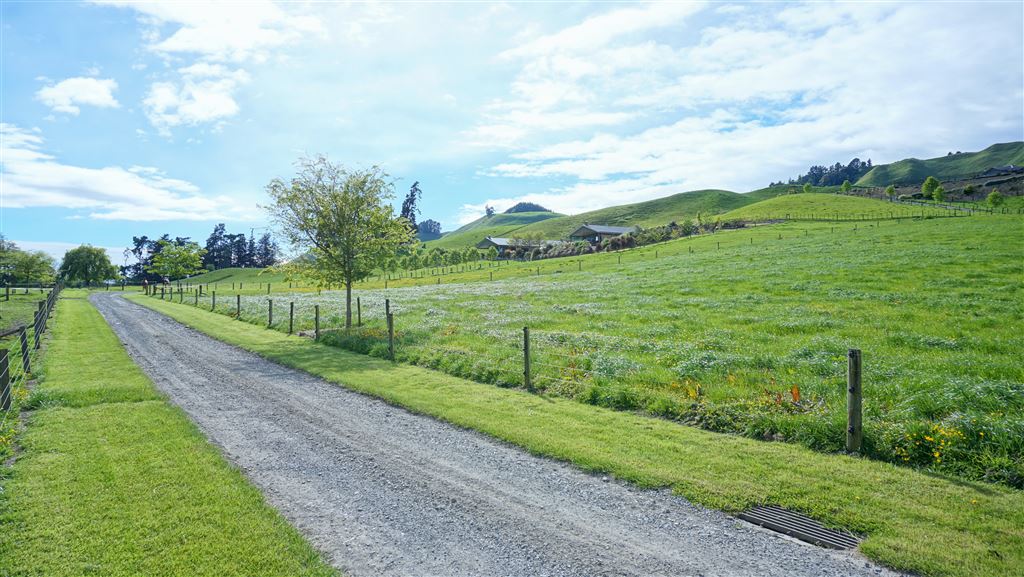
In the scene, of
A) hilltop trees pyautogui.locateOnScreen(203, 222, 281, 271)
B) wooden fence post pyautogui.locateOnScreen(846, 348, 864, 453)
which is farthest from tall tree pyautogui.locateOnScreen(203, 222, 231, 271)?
wooden fence post pyautogui.locateOnScreen(846, 348, 864, 453)

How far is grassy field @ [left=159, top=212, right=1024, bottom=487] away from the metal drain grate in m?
3.00

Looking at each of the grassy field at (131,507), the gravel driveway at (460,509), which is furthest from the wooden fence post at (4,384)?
the gravel driveway at (460,509)

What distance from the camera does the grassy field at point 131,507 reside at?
20.0ft

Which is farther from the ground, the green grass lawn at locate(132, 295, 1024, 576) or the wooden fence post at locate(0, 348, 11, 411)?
the wooden fence post at locate(0, 348, 11, 411)

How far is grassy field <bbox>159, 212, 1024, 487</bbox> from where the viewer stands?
31.3 feet

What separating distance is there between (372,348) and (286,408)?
7674mm

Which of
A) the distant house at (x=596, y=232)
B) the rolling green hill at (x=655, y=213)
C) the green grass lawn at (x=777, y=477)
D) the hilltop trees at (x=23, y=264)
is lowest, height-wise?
the green grass lawn at (x=777, y=477)

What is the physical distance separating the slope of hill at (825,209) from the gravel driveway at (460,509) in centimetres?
9576

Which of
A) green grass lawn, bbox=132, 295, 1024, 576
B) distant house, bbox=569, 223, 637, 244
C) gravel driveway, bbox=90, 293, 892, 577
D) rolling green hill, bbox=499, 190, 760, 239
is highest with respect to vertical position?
rolling green hill, bbox=499, 190, 760, 239

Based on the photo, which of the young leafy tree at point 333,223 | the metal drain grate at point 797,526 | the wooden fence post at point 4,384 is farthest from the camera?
the young leafy tree at point 333,223

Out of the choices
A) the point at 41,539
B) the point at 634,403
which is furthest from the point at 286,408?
the point at 634,403

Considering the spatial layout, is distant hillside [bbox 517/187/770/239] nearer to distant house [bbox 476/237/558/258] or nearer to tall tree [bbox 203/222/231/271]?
distant house [bbox 476/237/558/258]

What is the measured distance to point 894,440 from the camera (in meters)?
8.82

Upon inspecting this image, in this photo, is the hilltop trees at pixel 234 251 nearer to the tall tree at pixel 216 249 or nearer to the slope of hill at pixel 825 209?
the tall tree at pixel 216 249
